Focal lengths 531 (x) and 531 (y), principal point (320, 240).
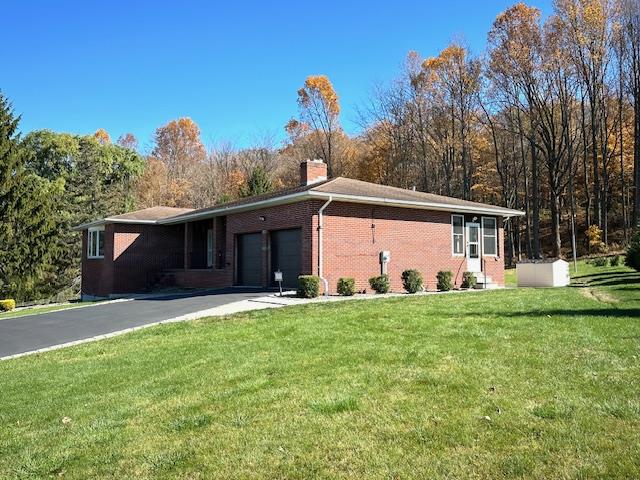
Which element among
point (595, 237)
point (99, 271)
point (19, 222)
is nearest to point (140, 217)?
point (99, 271)

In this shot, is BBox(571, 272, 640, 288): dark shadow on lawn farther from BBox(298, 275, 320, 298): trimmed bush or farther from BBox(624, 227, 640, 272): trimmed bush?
BBox(298, 275, 320, 298): trimmed bush

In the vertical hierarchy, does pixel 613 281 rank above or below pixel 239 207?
below

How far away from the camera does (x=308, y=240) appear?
16359mm

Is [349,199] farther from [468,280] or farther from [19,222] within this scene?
[19,222]

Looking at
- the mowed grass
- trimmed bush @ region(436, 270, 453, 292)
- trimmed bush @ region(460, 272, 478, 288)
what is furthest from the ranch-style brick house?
the mowed grass

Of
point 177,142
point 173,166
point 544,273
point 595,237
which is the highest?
point 177,142

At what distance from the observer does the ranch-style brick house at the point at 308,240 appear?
1681 centimetres

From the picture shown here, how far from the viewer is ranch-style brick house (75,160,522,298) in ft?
55.2

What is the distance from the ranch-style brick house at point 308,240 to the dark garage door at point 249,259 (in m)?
0.04

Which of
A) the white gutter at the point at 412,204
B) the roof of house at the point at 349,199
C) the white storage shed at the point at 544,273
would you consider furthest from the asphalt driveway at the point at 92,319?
the white storage shed at the point at 544,273

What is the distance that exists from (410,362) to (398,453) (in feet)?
8.08

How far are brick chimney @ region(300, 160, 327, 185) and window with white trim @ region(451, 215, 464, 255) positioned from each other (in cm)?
549

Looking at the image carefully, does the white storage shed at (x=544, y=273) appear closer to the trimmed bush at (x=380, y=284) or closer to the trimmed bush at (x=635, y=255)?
the trimmed bush at (x=635, y=255)

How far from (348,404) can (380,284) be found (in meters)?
12.1
